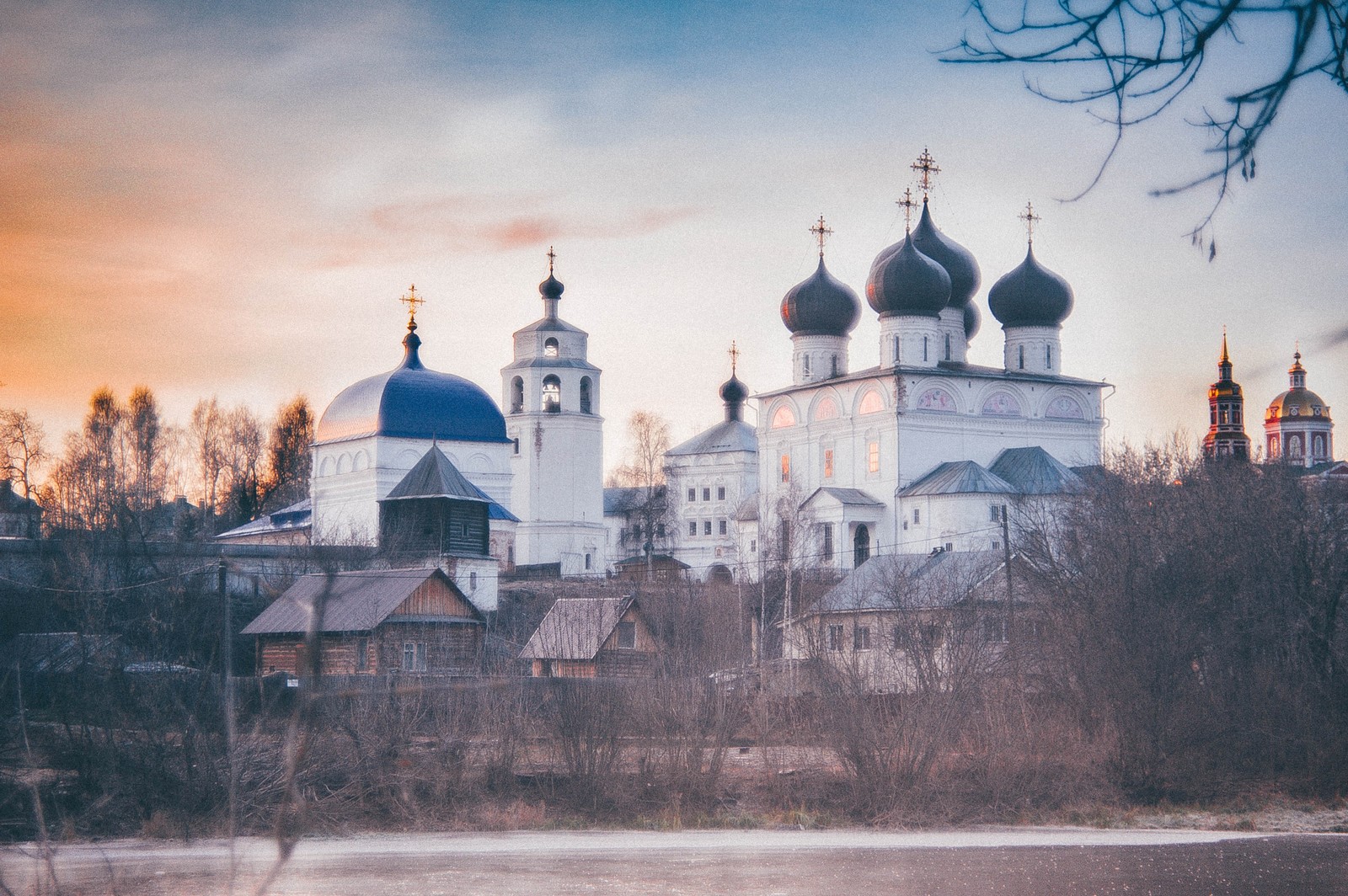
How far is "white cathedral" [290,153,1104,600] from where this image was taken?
4919cm

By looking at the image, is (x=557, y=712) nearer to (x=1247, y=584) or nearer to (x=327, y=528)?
(x=1247, y=584)

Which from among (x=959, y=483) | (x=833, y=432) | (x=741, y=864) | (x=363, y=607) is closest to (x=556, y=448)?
(x=833, y=432)

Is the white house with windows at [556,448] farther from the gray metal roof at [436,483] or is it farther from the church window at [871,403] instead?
the gray metal roof at [436,483]

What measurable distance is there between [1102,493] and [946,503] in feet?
68.4

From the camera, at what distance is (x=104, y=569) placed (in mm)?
24688

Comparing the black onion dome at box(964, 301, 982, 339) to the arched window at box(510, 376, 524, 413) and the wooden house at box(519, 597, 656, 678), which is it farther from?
the wooden house at box(519, 597, 656, 678)

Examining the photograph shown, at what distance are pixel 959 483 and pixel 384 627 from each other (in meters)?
25.6

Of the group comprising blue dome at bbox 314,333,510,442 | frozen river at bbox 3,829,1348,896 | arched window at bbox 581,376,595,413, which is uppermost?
arched window at bbox 581,376,595,413

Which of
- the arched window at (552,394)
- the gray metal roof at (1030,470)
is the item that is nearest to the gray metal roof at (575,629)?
the gray metal roof at (1030,470)

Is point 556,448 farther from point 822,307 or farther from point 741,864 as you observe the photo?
point 741,864

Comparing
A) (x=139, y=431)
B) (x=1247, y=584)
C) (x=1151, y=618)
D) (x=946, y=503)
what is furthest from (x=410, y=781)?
(x=139, y=431)

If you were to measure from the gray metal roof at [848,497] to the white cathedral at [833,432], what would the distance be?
0.29 ft

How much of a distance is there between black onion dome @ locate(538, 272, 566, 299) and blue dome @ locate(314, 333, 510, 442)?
9865 mm

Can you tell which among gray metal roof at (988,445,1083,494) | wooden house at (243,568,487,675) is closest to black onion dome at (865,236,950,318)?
gray metal roof at (988,445,1083,494)
